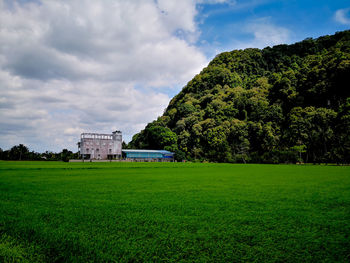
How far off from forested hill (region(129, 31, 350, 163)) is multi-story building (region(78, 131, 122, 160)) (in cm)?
1376

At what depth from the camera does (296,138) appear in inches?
1758

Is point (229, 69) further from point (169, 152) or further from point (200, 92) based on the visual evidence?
point (169, 152)

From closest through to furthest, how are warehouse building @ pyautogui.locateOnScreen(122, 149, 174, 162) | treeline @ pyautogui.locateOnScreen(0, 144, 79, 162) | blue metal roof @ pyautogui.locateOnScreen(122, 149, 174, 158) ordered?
treeline @ pyautogui.locateOnScreen(0, 144, 79, 162)
warehouse building @ pyautogui.locateOnScreen(122, 149, 174, 162)
blue metal roof @ pyautogui.locateOnScreen(122, 149, 174, 158)

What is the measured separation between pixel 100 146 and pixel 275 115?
44.5 m

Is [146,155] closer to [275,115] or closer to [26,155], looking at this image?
[26,155]

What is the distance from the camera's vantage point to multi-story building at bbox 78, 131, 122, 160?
59.2 m

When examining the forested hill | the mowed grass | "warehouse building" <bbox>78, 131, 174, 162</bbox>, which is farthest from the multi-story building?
the mowed grass

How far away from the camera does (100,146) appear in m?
61.7

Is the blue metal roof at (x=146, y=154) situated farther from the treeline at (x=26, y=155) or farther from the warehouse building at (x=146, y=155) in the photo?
the treeline at (x=26, y=155)

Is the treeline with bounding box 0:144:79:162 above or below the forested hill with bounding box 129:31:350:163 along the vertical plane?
below

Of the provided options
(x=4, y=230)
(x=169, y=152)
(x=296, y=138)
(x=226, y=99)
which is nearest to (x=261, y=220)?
(x=4, y=230)

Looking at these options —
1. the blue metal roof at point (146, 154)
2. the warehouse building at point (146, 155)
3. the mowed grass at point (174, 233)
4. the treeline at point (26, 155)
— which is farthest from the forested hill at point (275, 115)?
the mowed grass at point (174, 233)

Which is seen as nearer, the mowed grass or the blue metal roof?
the mowed grass

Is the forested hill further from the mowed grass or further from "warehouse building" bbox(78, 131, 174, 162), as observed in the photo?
the mowed grass
